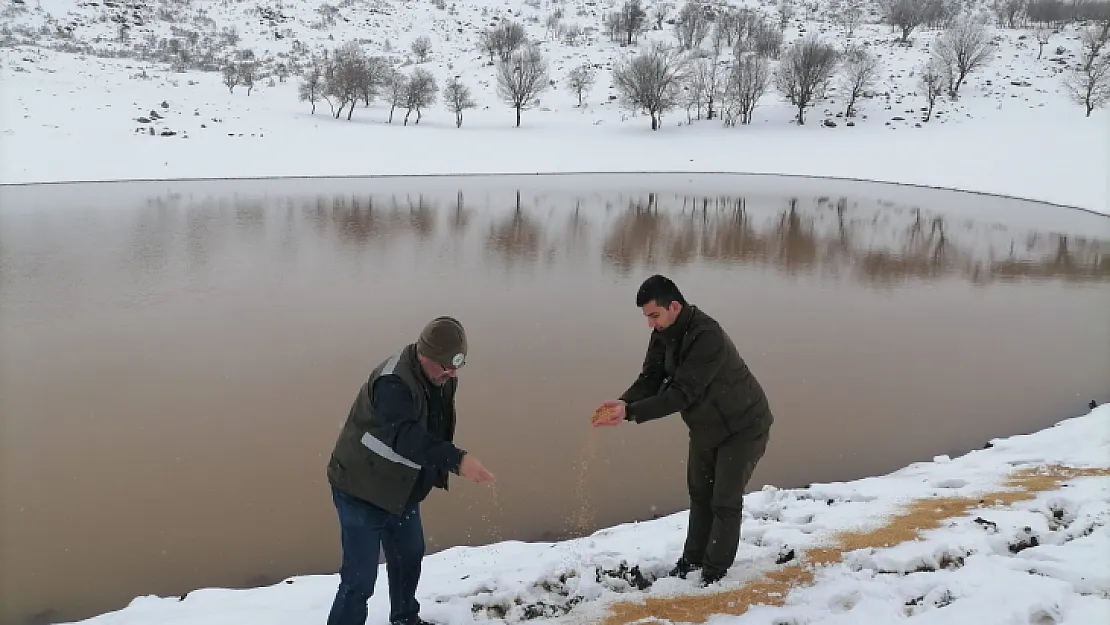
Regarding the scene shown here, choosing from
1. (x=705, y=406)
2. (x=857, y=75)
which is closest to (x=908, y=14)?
(x=857, y=75)

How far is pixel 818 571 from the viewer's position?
3645 mm

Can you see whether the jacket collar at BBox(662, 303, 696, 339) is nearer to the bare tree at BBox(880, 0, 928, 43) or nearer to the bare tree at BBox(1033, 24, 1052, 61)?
the bare tree at BBox(1033, 24, 1052, 61)

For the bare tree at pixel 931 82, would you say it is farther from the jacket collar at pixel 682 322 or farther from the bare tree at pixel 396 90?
the jacket collar at pixel 682 322

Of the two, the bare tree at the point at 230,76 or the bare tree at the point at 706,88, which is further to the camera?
the bare tree at the point at 706,88

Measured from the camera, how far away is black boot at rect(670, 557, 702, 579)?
3776 mm

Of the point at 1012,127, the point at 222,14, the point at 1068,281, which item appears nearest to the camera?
the point at 1068,281

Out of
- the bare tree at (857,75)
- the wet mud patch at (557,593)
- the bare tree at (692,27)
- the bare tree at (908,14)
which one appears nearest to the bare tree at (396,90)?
the bare tree at (692,27)

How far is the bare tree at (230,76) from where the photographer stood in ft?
148

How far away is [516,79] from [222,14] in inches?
1200

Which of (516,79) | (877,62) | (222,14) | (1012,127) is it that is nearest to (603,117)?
(516,79)

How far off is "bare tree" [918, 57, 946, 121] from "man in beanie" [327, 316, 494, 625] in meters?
48.1

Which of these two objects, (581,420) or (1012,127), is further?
(1012,127)

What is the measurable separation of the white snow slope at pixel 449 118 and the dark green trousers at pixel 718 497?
26450 millimetres

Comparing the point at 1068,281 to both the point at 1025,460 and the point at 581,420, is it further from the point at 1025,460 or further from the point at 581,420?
the point at 581,420
